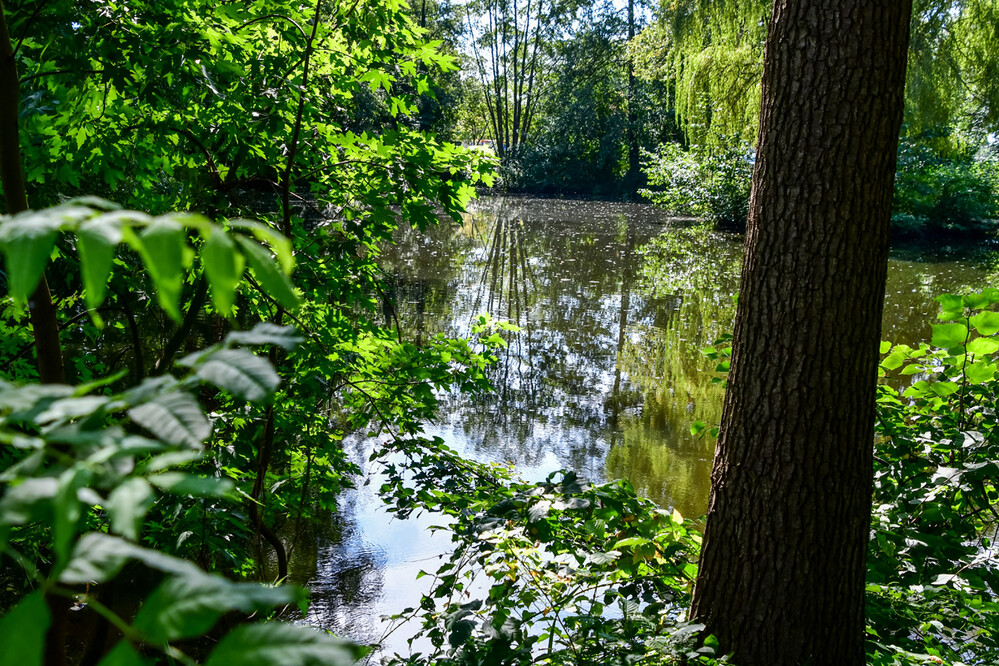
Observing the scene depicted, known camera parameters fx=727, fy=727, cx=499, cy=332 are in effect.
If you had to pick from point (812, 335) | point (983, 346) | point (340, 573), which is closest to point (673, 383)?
point (340, 573)

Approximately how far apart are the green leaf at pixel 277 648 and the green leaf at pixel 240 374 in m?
0.18

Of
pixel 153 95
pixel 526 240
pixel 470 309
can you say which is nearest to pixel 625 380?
pixel 470 309

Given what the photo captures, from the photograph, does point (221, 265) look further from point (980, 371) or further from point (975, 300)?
point (980, 371)

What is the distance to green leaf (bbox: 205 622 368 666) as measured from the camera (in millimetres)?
498

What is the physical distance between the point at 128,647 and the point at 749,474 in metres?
1.94

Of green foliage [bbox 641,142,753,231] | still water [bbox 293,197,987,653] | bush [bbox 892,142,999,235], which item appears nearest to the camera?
still water [bbox 293,197,987,653]

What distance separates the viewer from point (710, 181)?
19.0m

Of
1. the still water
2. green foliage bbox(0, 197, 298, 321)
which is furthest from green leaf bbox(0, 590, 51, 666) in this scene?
the still water

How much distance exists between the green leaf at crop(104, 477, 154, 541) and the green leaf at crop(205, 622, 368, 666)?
0.33 feet

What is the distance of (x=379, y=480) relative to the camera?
208 inches

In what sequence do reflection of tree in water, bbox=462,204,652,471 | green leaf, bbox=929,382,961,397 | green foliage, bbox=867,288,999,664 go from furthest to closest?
reflection of tree in water, bbox=462,204,652,471 → green leaf, bbox=929,382,961,397 → green foliage, bbox=867,288,999,664

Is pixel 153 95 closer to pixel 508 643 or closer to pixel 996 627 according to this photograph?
pixel 508 643

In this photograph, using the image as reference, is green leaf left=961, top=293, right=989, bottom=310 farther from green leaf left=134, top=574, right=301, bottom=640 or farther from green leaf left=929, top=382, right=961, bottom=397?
green leaf left=134, top=574, right=301, bottom=640

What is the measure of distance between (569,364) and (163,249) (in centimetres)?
732
